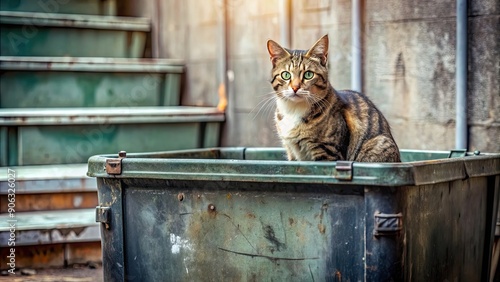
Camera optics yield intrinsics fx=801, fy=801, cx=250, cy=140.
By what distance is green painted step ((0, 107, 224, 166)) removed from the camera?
4008 millimetres

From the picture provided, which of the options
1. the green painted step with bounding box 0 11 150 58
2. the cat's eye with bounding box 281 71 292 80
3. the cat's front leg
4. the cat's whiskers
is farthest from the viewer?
the green painted step with bounding box 0 11 150 58

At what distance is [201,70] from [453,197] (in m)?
2.57

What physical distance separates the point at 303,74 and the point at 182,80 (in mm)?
2317

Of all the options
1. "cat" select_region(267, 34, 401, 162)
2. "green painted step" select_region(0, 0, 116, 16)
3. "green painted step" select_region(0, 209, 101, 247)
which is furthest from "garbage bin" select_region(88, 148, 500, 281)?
"green painted step" select_region(0, 0, 116, 16)

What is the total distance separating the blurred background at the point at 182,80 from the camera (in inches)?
127

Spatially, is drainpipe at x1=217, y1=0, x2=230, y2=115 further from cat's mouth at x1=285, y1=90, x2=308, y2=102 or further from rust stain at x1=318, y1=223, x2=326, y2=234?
rust stain at x1=318, y1=223, x2=326, y2=234

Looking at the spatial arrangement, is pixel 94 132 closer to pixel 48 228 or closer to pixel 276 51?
pixel 48 228

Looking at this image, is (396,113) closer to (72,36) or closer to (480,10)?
(480,10)

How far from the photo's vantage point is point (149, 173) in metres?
2.38

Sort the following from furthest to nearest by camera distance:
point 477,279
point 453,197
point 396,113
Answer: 1. point 396,113
2. point 477,279
3. point 453,197

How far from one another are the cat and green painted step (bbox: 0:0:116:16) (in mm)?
2780

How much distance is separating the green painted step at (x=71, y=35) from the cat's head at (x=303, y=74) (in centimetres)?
234

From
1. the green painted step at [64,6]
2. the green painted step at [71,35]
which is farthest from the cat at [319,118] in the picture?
the green painted step at [64,6]

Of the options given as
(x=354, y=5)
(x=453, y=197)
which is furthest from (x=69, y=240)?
(x=453, y=197)
